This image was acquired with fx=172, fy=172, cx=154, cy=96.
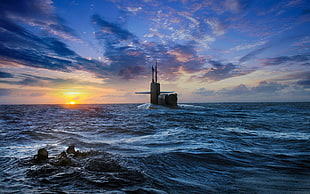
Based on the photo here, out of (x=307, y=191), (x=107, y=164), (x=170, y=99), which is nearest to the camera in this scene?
(x=307, y=191)

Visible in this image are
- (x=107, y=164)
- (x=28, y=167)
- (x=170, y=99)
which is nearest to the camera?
(x=28, y=167)

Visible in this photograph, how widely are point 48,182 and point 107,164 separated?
1.37 meters

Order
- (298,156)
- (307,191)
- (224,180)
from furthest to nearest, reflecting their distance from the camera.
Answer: (298,156), (224,180), (307,191)

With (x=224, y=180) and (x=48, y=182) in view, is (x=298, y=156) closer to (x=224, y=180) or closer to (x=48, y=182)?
(x=224, y=180)

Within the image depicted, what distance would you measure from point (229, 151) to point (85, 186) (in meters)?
4.79

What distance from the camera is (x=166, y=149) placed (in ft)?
20.5

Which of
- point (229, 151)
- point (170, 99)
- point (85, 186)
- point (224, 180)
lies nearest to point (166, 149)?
point (229, 151)

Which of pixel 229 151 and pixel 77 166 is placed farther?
pixel 229 151

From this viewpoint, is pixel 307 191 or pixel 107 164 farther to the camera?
pixel 107 164

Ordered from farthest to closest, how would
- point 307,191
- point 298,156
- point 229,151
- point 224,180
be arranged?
point 229,151 < point 298,156 < point 224,180 < point 307,191

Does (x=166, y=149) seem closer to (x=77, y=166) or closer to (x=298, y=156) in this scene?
(x=77, y=166)

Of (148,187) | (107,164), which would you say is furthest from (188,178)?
(107,164)

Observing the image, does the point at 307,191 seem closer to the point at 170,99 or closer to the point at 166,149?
the point at 166,149

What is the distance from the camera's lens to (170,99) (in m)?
38.8
